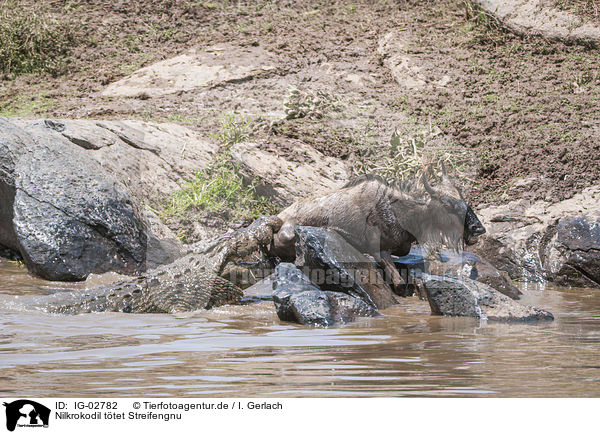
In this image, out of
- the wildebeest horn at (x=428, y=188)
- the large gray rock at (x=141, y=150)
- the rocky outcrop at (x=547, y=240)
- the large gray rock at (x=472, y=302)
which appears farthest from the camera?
the large gray rock at (x=141, y=150)

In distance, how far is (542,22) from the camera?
13.0m

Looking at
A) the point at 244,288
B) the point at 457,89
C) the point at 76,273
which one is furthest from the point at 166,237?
the point at 457,89

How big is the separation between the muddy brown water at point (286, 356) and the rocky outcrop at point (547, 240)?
1550mm

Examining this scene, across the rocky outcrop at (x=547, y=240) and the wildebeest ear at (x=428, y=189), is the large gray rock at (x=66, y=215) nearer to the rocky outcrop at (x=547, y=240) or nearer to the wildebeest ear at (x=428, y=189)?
the wildebeest ear at (x=428, y=189)

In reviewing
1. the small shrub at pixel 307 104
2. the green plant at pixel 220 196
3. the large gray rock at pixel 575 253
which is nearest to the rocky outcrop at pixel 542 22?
the small shrub at pixel 307 104

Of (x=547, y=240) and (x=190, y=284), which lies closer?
(x=190, y=284)

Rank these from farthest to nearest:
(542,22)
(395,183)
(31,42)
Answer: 1. (31,42)
2. (542,22)
3. (395,183)

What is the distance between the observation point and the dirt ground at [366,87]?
9.71m

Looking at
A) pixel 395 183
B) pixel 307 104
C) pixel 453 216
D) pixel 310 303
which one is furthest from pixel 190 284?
pixel 307 104

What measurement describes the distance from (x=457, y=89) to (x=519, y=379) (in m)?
9.53

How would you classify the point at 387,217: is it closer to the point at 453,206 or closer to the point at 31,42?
the point at 453,206

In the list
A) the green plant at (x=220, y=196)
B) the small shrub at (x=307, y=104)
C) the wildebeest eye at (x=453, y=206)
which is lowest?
the green plant at (x=220, y=196)
